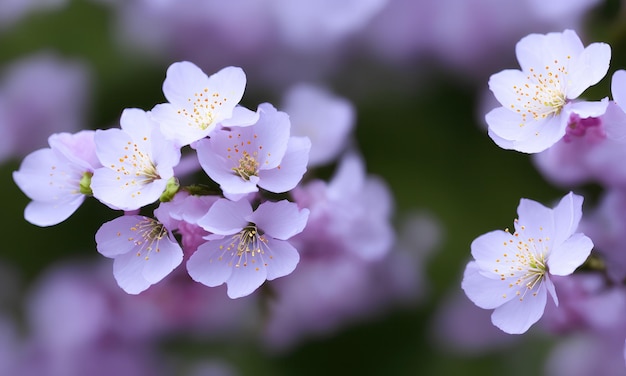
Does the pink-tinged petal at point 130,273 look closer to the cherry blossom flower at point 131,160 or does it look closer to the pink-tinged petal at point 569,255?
the cherry blossom flower at point 131,160

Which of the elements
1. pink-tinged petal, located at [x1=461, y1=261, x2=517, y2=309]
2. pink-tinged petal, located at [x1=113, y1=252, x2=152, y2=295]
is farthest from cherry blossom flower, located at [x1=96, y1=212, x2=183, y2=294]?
pink-tinged petal, located at [x1=461, y1=261, x2=517, y2=309]

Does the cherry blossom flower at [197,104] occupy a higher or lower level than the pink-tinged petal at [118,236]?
higher

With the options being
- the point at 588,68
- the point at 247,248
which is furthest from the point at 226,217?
the point at 588,68

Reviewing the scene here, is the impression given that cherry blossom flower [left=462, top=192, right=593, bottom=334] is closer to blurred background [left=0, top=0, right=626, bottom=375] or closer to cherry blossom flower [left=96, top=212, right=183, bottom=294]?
cherry blossom flower [left=96, top=212, right=183, bottom=294]

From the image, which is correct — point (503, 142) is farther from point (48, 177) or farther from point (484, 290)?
point (48, 177)

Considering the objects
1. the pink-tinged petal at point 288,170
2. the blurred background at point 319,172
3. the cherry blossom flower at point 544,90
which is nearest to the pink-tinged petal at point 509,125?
the cherry blossom flower at point 544,90
